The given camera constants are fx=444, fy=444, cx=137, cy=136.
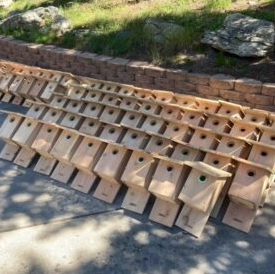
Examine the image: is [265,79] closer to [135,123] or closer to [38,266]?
[135,123]

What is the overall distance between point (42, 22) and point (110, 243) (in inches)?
171

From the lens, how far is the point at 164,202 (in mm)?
3422

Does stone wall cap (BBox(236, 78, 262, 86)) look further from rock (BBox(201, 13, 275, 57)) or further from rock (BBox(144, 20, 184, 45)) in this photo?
rock (BBox(144, 20, 184, 45))

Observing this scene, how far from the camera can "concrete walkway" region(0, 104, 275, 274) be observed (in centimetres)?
298

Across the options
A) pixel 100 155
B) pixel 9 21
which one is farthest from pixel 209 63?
pixel 9 21

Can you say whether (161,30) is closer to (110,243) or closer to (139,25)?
(139,25)

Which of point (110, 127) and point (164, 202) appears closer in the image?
point (164, 202)

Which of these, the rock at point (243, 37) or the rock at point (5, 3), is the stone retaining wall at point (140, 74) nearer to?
the rock at point (243, 37)

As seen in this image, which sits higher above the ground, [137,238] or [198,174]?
[198,174]

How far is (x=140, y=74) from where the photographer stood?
5031 millimetres

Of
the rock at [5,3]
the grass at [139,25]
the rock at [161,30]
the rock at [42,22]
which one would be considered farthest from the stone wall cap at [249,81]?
the rock at [5,3]

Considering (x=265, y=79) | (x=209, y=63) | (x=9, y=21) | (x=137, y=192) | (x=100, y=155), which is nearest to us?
(x=137, y=192)

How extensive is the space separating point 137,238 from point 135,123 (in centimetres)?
127

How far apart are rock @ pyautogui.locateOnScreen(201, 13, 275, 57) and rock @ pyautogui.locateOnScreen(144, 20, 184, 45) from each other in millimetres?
393
